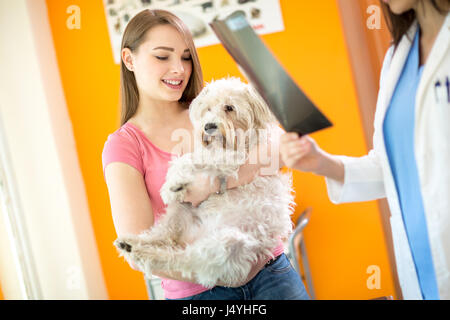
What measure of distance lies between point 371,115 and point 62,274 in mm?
1560

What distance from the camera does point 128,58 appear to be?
112 centimetres

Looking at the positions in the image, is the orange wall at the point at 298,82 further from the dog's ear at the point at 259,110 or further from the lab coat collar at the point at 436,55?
the lab coat collar at the point at 436,55

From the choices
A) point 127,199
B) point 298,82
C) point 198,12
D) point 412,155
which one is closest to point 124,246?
point 127,199

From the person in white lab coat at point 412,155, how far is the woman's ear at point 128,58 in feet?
1.75

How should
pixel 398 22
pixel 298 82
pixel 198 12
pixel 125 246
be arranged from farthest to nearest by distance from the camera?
pixel 298 82
pixel 198 12
pixel 125 246
pixel 398 22

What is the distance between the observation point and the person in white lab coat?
76cm

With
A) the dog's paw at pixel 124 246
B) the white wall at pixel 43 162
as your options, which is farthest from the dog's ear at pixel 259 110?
the white wall at pixel 43 162

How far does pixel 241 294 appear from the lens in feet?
3.50

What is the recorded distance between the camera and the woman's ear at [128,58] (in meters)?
1.12

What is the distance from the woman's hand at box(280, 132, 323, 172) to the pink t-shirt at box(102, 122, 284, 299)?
0.37 meters

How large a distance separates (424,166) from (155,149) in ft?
2.20

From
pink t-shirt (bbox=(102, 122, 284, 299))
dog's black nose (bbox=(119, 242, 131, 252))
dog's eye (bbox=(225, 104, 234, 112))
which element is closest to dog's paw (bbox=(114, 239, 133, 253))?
dog's black nose (bbox=(119, 242, 131, 252))

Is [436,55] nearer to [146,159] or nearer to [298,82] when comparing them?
[146,159]

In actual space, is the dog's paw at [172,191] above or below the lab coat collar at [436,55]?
below
